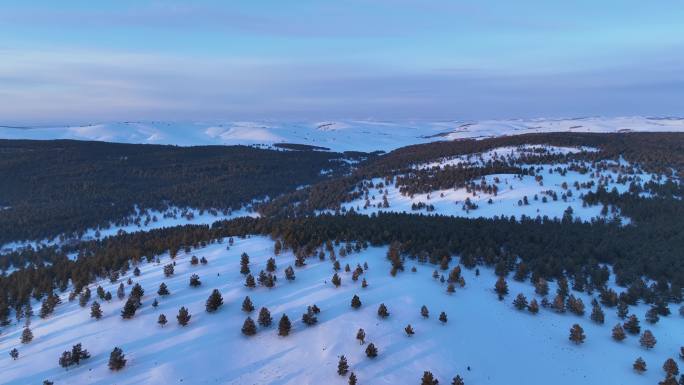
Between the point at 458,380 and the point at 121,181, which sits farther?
the point at 121,181

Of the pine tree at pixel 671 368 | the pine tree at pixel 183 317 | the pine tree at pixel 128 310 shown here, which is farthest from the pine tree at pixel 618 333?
the pine tree at pixel 128 310

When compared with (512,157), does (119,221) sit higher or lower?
lower

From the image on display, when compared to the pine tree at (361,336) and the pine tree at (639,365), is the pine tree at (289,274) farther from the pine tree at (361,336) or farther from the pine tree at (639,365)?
the pine tree at (639,365)

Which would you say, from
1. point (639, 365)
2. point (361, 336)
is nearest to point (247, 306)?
point (361, 336)

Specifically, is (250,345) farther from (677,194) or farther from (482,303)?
(677,194)

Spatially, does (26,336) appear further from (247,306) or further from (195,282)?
(247,306)

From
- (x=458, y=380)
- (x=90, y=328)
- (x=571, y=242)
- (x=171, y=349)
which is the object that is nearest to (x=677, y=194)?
(x=571, y=242)

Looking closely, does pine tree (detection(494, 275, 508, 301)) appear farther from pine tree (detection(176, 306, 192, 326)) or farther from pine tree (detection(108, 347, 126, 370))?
pine tree (detection(108, 347, 126, 370))
